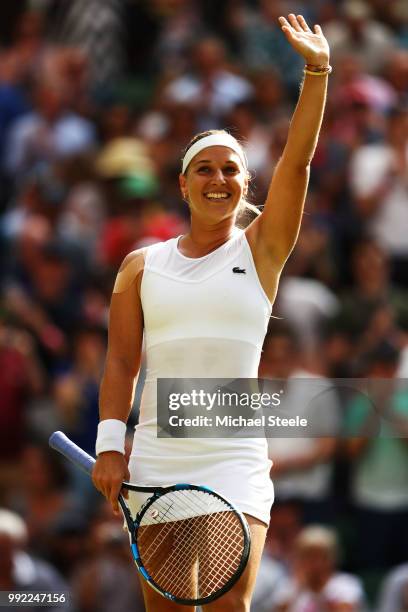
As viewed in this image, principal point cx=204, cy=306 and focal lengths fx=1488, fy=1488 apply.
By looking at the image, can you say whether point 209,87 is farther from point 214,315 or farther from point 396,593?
point 214,315

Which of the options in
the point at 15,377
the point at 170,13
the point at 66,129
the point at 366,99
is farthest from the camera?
the point at 170,13

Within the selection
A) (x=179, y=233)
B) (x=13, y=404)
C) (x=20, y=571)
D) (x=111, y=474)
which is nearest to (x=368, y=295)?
(x=179, y=233)

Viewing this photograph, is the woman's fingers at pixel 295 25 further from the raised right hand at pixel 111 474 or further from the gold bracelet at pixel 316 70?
the raised right hand at pixel 111 474

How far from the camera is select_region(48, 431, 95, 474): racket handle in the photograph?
16.6 feet

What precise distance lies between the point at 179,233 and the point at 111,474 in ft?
16.3

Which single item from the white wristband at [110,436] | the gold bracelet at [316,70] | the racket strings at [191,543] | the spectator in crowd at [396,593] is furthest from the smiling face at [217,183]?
the spectator in crowd at [396,593]

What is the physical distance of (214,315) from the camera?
16.1ft

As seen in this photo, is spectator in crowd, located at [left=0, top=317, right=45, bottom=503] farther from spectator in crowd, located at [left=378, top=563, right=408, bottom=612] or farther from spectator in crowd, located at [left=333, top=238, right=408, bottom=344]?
spectator in crowd, located at [left=378, top=563, right=408, bottom=612]

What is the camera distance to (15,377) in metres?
9.68

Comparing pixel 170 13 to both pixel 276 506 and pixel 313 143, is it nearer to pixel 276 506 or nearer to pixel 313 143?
pixel 276 506

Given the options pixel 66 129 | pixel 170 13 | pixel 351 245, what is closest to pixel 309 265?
pixel 351 245

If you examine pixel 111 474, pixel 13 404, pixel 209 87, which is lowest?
pixel 13 404

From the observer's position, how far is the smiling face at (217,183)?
5078mm

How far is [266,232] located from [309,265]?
4.89m
